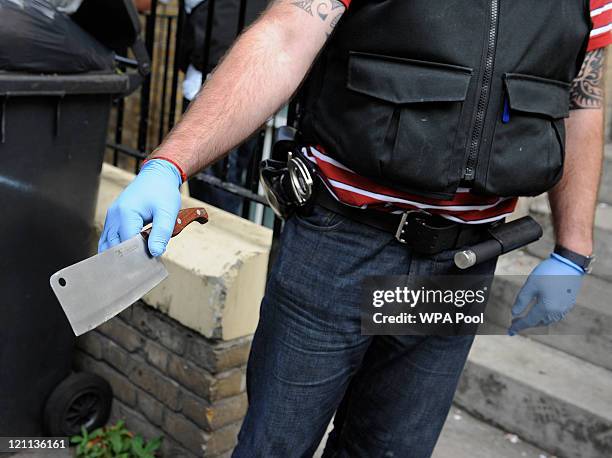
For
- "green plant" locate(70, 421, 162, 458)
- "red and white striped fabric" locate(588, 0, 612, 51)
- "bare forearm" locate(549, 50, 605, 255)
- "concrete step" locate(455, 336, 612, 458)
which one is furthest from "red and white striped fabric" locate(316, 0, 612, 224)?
"green plant" locate(70, 421, 162, 458)

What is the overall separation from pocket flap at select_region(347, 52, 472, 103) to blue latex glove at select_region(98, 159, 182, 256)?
0.52 metres

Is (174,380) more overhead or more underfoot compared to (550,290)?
more underfoot

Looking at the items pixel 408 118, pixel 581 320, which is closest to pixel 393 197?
pixel 408 118

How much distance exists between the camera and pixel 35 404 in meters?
2.92

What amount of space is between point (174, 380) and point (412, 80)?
1.61m

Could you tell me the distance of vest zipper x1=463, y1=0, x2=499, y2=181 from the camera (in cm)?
173

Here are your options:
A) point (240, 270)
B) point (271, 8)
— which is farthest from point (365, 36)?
point (240, 270)

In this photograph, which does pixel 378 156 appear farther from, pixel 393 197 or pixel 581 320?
pixel 581 320

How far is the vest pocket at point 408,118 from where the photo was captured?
1701mm

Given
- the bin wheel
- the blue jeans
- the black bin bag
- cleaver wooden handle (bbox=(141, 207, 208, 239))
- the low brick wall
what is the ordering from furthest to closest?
the bin wheel
the low brick wall
the black bin bag
the blue jeans
cleaver wooden handle (bbox=(141, 207, 208, 239))

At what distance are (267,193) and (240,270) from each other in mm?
658

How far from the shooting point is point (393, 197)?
5.95 feet

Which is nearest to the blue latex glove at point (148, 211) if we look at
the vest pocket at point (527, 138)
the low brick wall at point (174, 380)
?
the vest pocket at point (527, 138)

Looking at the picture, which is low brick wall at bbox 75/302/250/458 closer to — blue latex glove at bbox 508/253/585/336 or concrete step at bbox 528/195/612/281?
blue latex glove at bbox 508/253/585/336
